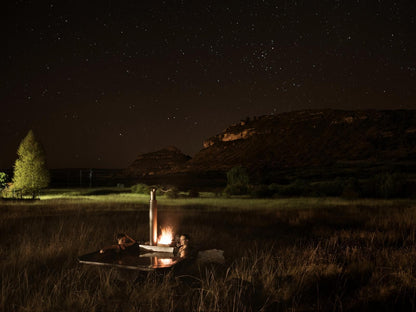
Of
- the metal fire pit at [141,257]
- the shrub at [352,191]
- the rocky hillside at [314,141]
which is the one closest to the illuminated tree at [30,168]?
the shrub at [352,191]

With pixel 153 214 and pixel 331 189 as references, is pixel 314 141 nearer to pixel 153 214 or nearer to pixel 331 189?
pixel 331 189

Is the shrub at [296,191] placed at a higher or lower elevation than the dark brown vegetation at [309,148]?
lower

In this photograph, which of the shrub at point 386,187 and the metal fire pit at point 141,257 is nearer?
the metal fire pit at point 141,257

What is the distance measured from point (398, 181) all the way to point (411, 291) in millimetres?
27110

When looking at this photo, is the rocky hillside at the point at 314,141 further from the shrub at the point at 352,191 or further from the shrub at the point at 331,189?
the shrub at the point at 352,191

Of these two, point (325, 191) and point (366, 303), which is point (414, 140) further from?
point (366, 303)

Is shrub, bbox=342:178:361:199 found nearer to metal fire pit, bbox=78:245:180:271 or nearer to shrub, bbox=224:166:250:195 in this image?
shrub, bbox=224:166:250:195

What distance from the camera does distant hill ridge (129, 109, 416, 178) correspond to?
77.6 meters

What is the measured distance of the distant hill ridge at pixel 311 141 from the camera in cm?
7762

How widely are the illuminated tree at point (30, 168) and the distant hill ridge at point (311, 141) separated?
5699 cm

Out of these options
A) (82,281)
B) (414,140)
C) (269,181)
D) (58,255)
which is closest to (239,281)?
(82,281)

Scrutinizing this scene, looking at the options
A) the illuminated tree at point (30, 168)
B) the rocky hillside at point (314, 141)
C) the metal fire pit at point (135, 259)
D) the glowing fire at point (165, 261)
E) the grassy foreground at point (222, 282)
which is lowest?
the grassy foreground at point (222, 282)

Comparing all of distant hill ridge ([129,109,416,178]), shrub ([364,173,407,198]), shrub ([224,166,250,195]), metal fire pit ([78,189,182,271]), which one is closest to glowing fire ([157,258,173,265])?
metal fire pit ([78,189,182,271])

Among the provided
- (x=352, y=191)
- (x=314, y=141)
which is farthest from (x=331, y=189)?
(x=314, y=141)
